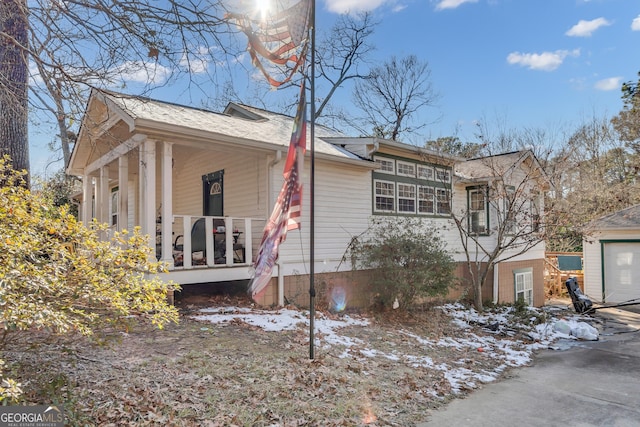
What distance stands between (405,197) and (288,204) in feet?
22.0

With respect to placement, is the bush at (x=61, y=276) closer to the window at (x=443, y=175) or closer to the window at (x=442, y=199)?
the window at (x=442, y=199)

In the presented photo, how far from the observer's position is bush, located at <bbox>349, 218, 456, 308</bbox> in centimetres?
930

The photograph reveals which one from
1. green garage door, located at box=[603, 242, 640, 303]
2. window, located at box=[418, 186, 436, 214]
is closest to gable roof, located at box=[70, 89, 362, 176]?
window, located at box=[418, 186, 436, 214]

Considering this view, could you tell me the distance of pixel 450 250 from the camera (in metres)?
12.5

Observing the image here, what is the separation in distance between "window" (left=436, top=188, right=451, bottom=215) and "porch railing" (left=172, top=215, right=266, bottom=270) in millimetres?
6173

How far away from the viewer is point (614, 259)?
53.5ft

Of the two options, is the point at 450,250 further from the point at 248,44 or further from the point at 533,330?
the point at 248,44

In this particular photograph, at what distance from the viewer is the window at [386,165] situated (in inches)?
435

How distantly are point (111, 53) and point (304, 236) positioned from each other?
212 inches

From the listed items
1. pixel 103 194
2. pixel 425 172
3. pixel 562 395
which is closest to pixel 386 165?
pixel 425 172

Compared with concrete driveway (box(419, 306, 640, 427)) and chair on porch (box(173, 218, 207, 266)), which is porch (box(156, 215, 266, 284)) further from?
concrete driveway (box(419, 306, 640, 427))

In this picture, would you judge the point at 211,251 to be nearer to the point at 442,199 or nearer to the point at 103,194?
the point at 103,194

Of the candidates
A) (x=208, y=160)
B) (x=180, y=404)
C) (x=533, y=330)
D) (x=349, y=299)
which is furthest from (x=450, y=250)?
(x=180, y=404)

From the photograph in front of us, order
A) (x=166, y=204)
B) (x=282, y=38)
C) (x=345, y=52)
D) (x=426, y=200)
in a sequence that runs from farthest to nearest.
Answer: (x=345, y=52) < (x=426, y=200) < (x=166, y=204) < (x=282, y=38)
